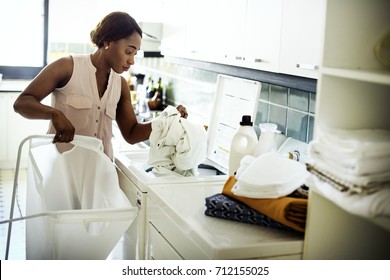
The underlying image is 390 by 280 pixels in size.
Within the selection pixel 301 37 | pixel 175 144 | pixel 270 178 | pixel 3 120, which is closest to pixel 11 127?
pixel 3 120

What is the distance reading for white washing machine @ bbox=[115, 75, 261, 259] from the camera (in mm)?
2264

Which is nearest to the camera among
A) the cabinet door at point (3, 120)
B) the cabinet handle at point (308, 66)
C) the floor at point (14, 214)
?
the cabinet handle at point (308, 66)

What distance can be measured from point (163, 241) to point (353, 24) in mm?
1009

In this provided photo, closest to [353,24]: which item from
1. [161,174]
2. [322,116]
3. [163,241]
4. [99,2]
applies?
[322,116]

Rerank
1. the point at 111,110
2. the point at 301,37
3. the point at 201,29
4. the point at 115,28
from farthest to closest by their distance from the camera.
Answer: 1. the point at 201,29
2. the point at 111,110
3. the point at 115,28
4. the point at 301,37

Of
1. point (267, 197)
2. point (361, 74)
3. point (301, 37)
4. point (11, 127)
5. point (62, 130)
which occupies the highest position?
point (301, 37)

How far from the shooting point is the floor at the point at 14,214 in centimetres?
332

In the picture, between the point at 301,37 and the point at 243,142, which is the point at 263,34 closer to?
the point at 301,37

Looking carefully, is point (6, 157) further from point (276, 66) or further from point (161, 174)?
point (276, 66)

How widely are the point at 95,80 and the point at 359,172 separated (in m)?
1.51

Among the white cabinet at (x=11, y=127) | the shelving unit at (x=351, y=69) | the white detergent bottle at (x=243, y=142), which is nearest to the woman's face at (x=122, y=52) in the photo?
the white detergent bottle at (x=243, y=142)

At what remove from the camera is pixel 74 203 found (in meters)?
2.33

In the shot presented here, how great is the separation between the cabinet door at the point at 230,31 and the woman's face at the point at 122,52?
388mm

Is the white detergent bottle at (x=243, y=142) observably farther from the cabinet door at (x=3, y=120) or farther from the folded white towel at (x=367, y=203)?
the cabinet door at (x=3, y=120)
